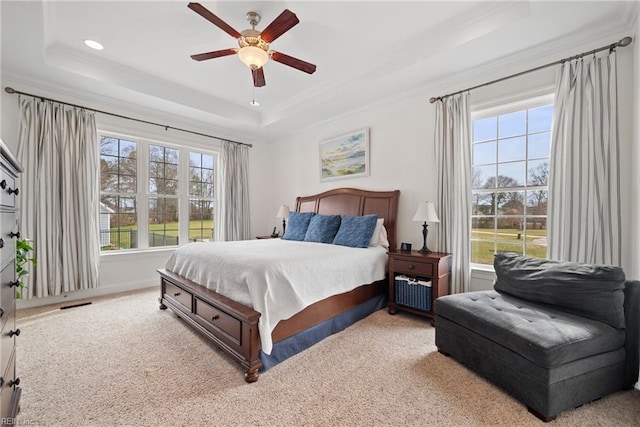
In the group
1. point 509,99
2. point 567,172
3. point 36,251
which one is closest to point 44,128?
point 36,251

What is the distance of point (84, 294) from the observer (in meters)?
3.51

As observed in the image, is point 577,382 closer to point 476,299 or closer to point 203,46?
point 476,299

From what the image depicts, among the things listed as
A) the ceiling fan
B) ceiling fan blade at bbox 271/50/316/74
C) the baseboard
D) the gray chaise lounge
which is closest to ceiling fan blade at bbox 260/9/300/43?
the ceiling fan

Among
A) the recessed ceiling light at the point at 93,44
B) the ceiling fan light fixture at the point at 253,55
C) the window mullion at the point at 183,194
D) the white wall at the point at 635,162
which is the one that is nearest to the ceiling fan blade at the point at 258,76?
the ceiling fan light fixture at the point at 253,55

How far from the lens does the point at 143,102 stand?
12.1 ft

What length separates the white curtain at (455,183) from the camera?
116 inches

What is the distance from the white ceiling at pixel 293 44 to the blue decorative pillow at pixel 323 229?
1634 mm

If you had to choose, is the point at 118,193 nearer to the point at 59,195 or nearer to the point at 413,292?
the point at 59,195

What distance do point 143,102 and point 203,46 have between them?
4.98 feet

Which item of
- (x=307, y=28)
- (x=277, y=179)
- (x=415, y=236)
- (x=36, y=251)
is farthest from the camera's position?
(x=277, y=179)

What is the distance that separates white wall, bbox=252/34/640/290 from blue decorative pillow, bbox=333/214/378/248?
531 millimetres

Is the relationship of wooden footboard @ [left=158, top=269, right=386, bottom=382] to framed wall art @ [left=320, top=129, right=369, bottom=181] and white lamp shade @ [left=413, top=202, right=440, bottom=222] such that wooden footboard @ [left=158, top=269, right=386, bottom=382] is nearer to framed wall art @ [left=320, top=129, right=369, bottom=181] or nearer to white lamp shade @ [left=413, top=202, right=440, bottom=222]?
white lamp shade @ [left=413, top=202, right=440, bottom=222]

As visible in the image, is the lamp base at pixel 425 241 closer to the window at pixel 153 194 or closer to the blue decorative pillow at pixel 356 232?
the blue decorative pillow at pixel 356 232

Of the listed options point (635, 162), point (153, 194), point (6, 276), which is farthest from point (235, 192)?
point (635, 162)
